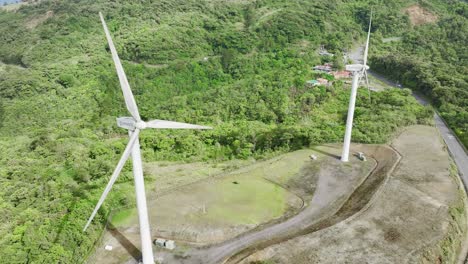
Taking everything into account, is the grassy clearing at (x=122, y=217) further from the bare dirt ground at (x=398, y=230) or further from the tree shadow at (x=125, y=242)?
the bare dirt ground at (x=398, y=230)

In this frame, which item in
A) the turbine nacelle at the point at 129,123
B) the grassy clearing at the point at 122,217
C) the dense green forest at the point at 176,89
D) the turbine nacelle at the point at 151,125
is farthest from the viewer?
the dense green forest at the point at 176,89

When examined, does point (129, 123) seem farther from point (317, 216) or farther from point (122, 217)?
point (317, 216)

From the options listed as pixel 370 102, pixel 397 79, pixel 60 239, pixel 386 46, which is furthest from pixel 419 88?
pixel 60 239

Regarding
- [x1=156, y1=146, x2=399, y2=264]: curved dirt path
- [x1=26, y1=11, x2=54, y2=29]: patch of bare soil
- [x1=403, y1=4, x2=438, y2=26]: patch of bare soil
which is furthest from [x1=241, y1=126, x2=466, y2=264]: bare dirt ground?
[x1=26, y1=11, x2=54, y2=29]: patch of bare soil

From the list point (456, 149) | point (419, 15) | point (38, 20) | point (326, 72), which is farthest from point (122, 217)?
point (38, 20)

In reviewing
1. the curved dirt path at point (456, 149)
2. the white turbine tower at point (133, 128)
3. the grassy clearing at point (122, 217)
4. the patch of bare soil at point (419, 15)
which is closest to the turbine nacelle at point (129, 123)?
the white turbine tower at point (133, 128)

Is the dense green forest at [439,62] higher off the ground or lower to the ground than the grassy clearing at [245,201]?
higher
